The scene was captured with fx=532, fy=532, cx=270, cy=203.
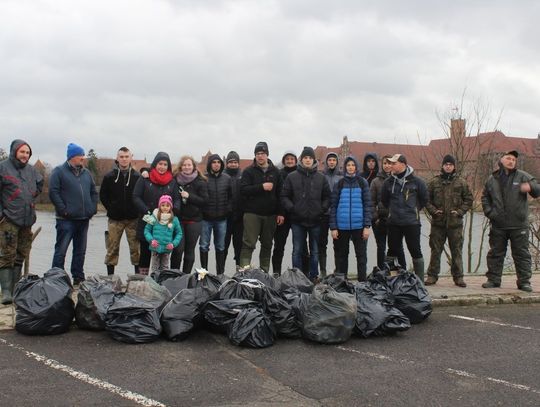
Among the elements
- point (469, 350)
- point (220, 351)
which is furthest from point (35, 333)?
point (469, 350)

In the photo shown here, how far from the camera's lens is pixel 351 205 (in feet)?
24.1

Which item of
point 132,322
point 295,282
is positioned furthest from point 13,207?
point 295,282

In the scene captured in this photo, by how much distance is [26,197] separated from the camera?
6.36 metres

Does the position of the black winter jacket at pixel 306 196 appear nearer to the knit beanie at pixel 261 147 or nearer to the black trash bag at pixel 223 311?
the knit beanie at pixel 261 147

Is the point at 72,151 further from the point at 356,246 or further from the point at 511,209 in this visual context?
the point at 511,209

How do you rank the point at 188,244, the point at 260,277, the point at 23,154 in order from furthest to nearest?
the point at 188,244
the point at 23,154
the point at 260,277

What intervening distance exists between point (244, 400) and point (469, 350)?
251 cm

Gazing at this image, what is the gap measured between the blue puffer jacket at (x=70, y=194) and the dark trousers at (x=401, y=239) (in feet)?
13.5

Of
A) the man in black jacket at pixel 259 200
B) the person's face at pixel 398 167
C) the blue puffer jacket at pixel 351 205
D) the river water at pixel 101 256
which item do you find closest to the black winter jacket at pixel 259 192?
the man in black jacket at pixel 259 200

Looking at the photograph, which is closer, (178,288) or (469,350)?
(469,350)

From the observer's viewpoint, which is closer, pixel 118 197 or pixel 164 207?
pixel 164 207

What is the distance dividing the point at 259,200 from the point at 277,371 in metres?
3.50

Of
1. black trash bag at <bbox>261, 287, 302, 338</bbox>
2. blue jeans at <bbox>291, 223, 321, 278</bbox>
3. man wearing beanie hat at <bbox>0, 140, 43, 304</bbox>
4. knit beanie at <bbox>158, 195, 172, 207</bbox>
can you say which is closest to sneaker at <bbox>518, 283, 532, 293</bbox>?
blue jeans at <bbox>291, 223, 321, 278</bbox>

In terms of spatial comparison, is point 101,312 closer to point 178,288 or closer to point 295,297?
point 178,288
